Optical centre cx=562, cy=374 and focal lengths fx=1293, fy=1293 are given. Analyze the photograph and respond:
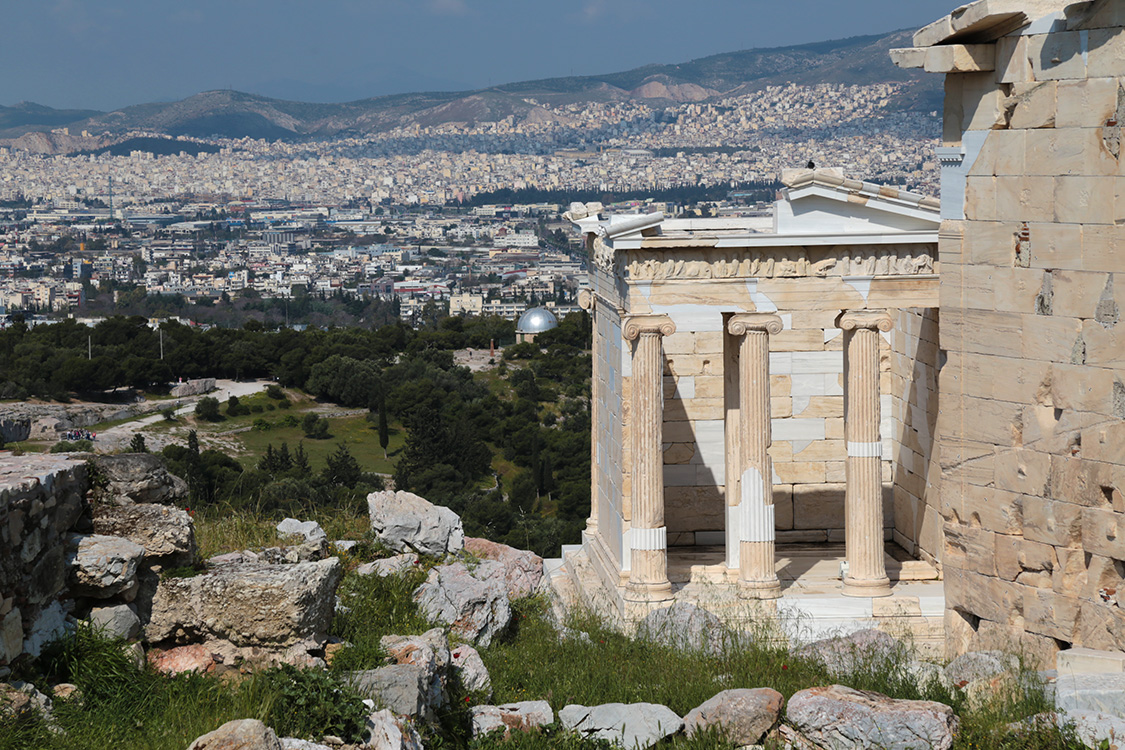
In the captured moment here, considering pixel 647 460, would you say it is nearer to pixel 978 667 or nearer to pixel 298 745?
pixel 978 667

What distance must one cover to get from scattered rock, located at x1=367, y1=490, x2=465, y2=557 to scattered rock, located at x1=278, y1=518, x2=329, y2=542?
1.78 ft

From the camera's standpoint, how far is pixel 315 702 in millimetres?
6293

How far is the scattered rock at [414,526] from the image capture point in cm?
1152

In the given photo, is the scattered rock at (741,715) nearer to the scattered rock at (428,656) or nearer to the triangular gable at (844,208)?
the scattered rock at (428,656)

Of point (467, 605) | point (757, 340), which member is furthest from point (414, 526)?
point (757, 340)

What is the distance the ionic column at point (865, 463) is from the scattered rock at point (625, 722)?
14.9ft

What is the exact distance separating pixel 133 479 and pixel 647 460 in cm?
471

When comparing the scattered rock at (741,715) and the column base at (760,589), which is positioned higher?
the scattered rock at (741,715)

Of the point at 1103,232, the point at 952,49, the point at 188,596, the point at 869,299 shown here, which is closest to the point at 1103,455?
the point at 1103,232

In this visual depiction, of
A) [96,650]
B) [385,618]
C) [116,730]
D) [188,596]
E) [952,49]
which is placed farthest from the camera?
[385,618]

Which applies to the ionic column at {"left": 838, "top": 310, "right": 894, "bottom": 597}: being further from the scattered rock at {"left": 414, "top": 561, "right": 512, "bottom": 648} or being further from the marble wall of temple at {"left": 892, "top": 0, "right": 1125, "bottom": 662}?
the scattered rock at {"left": 414, "top": 561, "right": 512, "bottom": 648}

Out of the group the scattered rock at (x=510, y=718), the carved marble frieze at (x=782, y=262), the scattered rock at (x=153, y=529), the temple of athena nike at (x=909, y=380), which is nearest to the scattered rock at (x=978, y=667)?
the temple of athena nike at (x=909, y=380)

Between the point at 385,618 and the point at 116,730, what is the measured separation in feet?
10.4

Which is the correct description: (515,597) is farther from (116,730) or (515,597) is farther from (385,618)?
(116,730)
